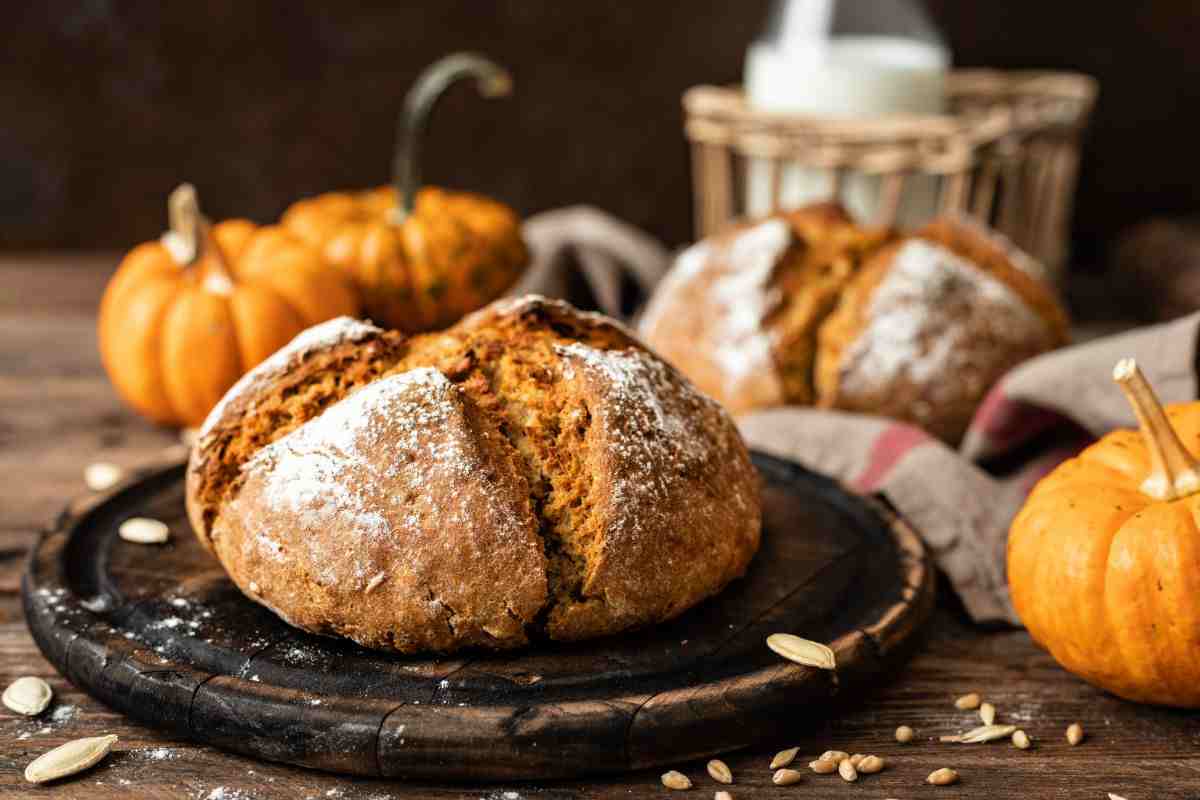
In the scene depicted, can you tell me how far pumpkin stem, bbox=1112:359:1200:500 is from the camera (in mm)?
1597

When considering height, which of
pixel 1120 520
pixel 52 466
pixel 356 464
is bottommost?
pixel 52 466

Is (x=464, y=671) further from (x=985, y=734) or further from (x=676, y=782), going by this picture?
(x=985, y=734)

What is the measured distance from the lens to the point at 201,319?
9.14ft

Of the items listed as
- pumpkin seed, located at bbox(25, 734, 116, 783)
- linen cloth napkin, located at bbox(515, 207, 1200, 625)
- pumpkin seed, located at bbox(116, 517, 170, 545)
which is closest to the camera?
pumpkin seed, located at bbox(25, 734, 116, 783)

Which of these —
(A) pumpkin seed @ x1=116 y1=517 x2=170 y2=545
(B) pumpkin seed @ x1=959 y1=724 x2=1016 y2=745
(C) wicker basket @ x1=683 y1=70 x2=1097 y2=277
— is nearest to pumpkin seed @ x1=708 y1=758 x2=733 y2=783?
(B) pumpkin seed @ x1=959 y1=724 x2=1016 y2=745

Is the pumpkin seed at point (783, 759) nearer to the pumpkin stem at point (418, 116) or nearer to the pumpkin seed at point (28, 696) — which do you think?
the pumpkin seed at point (28, 696)

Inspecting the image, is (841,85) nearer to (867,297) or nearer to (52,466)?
(867,297)

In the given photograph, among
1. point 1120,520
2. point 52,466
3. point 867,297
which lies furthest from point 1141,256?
point 52,466

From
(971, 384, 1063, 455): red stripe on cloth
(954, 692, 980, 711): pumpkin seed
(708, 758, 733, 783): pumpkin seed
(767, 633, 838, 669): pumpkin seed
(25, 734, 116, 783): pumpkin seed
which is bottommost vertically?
(954, 692, 980, 711): pumpkin seed

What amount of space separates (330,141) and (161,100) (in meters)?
0.62

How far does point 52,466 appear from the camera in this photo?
8.73ft

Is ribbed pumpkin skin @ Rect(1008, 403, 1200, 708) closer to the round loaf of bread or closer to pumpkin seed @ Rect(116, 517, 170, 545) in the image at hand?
the round loaf of bread

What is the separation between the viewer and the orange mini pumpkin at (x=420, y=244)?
3316 mm

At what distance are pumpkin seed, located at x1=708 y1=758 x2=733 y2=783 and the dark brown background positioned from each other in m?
3.37
